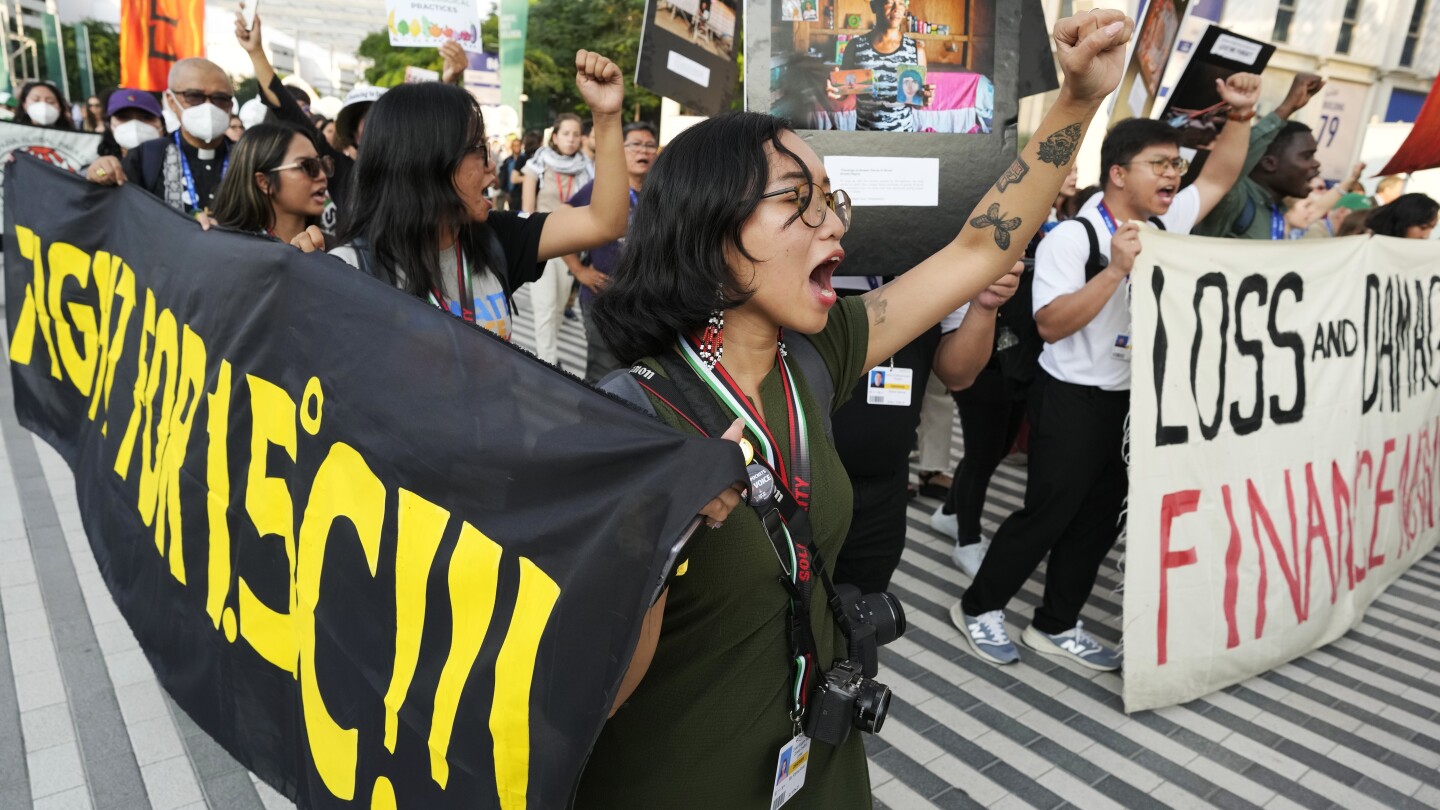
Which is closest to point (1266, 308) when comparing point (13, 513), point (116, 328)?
point (116, 328)

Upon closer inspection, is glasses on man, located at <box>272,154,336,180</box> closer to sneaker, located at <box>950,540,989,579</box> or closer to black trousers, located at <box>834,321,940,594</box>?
black trousers, located at <box>834,321,940,594</box>

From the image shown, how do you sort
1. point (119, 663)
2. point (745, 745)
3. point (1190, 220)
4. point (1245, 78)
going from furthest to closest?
point (1190, 220)
point (1245, 78)
point (119, 663)
point (745, 745)

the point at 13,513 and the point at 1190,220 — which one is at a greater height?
the point at 1190,220

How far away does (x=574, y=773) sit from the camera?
3.40 ft

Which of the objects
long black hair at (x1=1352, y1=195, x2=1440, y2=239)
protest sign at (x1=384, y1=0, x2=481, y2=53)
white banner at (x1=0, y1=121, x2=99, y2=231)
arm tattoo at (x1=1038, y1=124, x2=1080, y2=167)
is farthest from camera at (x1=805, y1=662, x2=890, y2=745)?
protest sign at (x1=384, y1=0, x2=481, y2=53)

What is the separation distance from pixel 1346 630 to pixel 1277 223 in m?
1.80

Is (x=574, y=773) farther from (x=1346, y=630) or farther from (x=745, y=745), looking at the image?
(x=1346, y=630)

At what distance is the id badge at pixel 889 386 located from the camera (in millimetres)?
2410

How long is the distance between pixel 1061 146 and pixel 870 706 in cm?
98

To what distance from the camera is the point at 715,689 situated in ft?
4.12

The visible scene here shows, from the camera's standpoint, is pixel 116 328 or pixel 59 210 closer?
pixel 116 328

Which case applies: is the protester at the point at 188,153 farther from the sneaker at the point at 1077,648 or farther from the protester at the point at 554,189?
the sneaker at the point at 1077,648

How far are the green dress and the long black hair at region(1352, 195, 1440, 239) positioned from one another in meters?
4.78

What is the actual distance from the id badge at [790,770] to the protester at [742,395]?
13 mm
